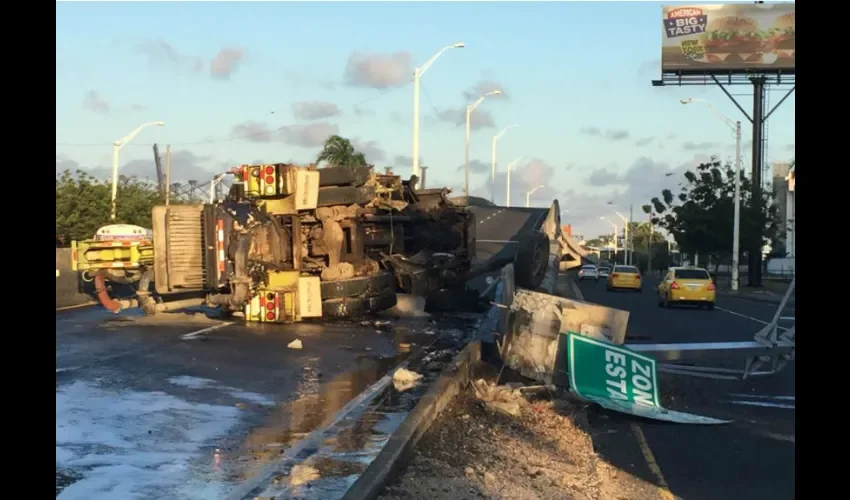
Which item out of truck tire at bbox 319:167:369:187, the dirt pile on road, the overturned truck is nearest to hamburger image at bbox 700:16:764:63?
the overturned truck

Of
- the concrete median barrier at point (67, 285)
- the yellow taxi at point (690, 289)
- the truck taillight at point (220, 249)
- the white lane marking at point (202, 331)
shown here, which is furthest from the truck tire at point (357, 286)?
the yellow taxi at point (690, 289)

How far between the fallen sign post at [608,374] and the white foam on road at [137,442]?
3566mm

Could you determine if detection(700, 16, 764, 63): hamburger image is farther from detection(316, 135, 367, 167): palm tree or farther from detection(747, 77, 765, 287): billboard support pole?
detection(316, 135, 367, 167): palm tree

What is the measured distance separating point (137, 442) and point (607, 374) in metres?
4.98

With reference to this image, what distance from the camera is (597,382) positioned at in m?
10.2

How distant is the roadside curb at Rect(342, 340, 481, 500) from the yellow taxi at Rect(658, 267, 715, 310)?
2126 cm

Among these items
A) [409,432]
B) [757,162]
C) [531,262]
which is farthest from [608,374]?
[757,162]

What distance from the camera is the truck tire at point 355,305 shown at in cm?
1767
